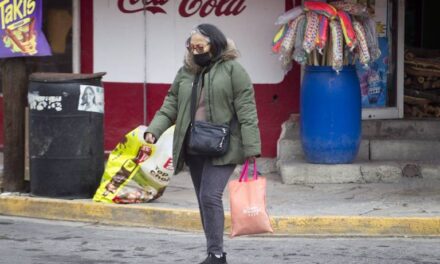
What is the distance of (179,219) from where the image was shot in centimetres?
897

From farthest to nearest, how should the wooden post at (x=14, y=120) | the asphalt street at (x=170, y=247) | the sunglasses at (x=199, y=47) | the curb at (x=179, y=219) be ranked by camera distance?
the wooden post at (x=14, y=120)
the curb at (x=179, y=219)
the asphalt street at (x=170, y=247)
the sunglasses at (x=199, y=47)

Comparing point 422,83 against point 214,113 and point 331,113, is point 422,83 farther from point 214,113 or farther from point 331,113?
point 214,113

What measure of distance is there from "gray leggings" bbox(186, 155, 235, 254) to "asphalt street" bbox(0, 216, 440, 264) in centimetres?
71

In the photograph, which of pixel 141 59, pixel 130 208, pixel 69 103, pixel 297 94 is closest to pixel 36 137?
pixel 69 103

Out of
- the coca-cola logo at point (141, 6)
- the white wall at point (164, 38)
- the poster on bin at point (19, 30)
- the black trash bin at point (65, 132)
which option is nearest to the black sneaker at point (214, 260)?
the black trash bin at point (65, 132)

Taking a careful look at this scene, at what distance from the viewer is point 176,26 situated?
11.4 m

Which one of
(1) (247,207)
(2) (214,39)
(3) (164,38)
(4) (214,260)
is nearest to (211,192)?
(1) (247,207)

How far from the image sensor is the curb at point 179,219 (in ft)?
28.4

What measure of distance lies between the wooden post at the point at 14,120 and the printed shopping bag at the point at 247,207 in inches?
156

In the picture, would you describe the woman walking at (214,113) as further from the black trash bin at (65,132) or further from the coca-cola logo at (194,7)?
the coca-cola logo at (194,7)

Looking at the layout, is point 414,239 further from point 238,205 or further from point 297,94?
point 297,94

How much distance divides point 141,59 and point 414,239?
4.40 metres

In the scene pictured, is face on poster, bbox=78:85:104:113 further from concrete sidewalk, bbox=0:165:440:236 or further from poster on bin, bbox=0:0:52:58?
concrete sidewalk, bbox=0:165:440:236

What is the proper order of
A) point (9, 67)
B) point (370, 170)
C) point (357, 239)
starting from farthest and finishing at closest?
point (370, 170)
point (9, 67)
point (357, 239)
